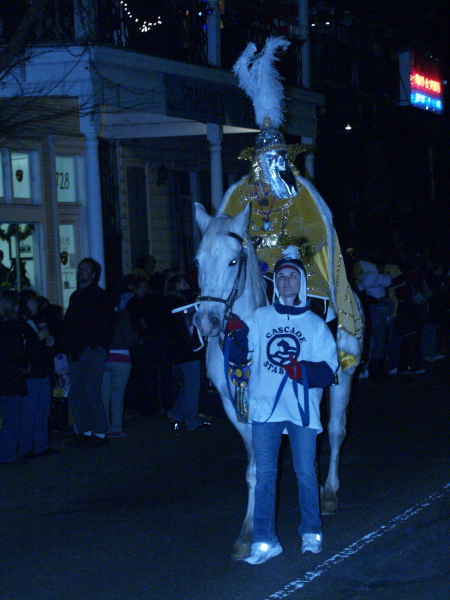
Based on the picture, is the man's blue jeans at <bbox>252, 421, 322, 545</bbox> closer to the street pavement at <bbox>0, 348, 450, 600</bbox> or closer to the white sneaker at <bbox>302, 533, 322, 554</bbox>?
the white sneaker at <bbox>302, 533, 322, 554</bbox>

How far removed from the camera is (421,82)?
92.3 feet

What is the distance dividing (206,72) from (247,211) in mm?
9292

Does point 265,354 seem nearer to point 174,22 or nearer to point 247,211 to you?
point 247,211

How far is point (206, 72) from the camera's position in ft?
49.1

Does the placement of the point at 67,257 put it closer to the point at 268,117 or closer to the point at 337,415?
the point at 268,117

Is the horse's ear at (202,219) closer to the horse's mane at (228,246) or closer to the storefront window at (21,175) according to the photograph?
the horse's mane at (228,246)

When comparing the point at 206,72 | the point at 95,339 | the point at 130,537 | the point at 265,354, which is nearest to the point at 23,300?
the point at 95,339

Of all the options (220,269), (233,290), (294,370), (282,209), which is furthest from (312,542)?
(282,209)

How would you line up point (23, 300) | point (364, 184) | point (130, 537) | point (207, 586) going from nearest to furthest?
point (207, 586)
point (130, 537)
point (23, 300)
point (364, 184)

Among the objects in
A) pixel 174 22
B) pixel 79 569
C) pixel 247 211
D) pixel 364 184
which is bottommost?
pixel 79 569

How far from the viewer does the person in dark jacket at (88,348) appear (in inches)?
407

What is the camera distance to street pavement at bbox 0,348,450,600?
559 centimetres

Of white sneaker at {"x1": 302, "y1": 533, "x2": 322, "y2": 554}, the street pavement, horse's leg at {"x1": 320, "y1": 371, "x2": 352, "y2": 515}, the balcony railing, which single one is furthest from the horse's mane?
the balcony railing

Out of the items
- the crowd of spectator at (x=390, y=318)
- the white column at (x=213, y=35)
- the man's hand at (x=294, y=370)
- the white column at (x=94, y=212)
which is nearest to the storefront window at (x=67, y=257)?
the white column at (x=94, y=212)
